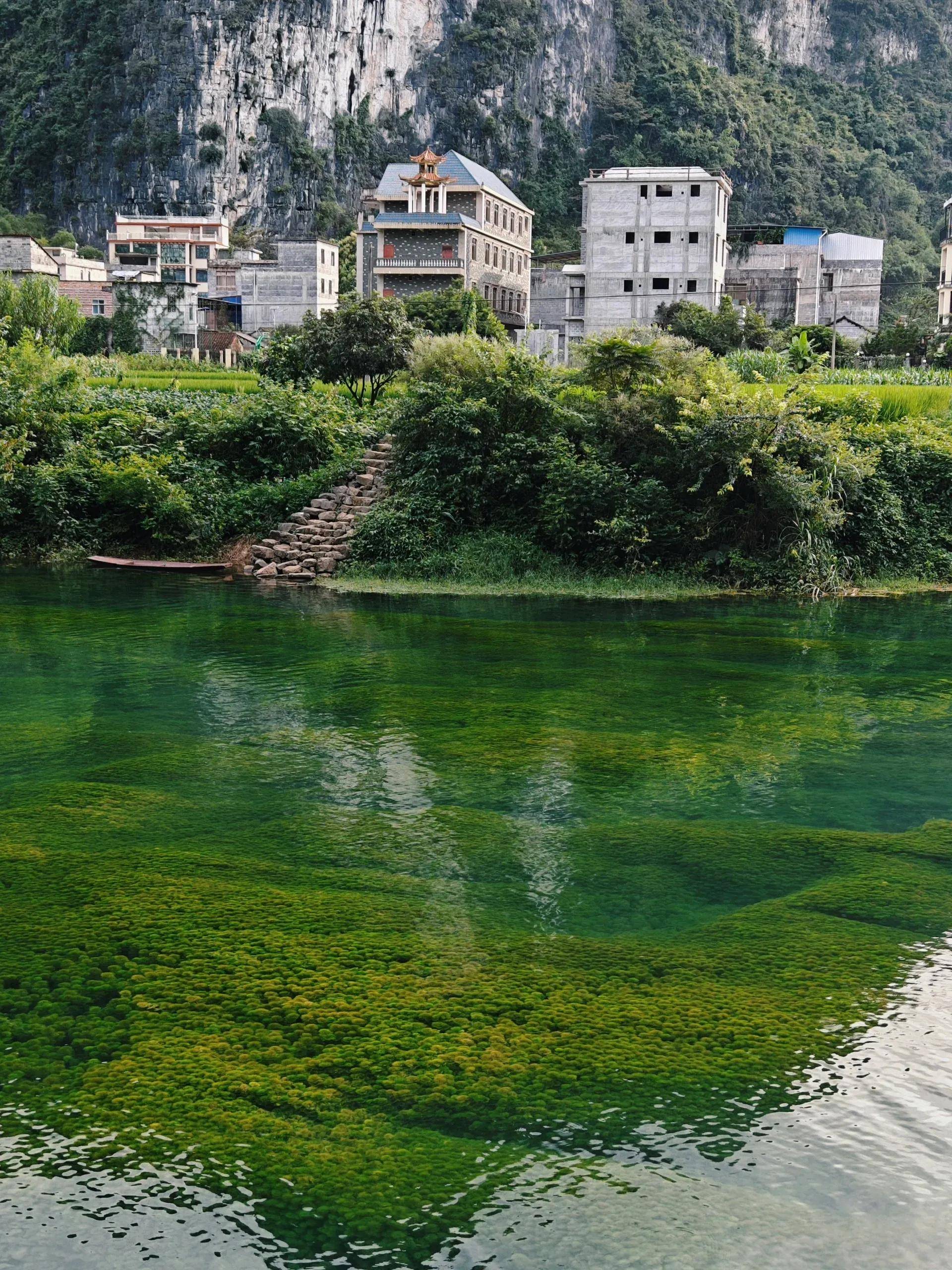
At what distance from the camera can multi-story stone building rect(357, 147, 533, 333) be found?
54.7 m

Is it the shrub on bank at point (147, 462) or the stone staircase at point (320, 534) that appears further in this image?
the shrub on bank at point (147, 462)

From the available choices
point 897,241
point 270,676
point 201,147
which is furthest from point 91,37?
point 270,676

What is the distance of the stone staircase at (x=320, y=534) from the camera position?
15.5 meters

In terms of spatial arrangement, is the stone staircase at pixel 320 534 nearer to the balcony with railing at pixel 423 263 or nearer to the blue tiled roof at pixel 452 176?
the balcony with railing at pixel 423 263

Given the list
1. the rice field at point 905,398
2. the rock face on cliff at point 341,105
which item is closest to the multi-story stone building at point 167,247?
the rock face on cliff at point 341,105

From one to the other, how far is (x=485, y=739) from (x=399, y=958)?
3408 mm

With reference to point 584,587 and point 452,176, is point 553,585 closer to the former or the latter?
point 584,587

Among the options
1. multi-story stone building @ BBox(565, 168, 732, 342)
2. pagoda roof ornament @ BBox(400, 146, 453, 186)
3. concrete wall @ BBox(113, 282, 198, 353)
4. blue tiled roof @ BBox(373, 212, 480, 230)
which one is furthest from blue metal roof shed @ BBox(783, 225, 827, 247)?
concrete wall @ BBox(113, 282, 198, 353)

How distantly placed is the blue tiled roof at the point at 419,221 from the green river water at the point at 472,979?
4844 centimetres

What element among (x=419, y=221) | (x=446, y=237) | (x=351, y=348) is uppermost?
(x=419, y=221)

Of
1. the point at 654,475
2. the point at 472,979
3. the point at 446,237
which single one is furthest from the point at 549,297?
the point at 472,979

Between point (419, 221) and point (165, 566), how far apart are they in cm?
4208

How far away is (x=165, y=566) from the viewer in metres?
15.9

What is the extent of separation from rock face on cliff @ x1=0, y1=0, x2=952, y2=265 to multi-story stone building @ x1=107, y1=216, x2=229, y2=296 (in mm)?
7498
